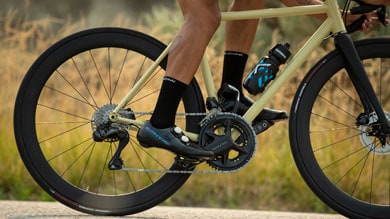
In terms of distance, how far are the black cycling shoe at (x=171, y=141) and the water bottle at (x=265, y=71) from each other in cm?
38

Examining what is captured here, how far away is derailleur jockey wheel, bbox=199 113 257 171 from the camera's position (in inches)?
182

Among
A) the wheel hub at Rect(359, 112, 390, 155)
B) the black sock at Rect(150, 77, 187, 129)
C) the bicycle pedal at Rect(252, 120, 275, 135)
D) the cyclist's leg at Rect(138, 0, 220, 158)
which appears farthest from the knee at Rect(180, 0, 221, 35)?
the wheel hub at Rect(359, 112, 390, 155)

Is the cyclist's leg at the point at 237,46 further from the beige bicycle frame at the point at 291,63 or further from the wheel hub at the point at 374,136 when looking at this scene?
the wheel hub at the point at 374,136

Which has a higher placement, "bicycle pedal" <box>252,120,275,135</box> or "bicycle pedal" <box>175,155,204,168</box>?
"bicycle pedal" <box>252,120,275,135</box>

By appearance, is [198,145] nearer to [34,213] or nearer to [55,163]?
[34,213]

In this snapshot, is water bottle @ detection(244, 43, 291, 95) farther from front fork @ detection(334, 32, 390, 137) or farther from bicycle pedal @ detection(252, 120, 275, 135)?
front fork @ detection(334, 32, 390, 137)

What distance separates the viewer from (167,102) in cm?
461

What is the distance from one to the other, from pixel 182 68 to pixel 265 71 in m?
0.42

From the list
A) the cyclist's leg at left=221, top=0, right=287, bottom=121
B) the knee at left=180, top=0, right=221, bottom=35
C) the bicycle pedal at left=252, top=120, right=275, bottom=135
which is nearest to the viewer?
the knee at left=180, top=0, right=221, bottom=35

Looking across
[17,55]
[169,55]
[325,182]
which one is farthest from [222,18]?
[17,55]

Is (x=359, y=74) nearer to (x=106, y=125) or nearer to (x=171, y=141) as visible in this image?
(x=171, y=141)

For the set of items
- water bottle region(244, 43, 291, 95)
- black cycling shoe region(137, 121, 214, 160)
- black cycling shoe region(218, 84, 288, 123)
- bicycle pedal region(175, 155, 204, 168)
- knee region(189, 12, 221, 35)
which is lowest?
bicycle pedal region(175, 155, 204, 168)

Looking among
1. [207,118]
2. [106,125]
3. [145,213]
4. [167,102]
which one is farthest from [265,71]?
[145,213]

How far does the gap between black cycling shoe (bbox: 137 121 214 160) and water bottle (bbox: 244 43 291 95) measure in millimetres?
377
